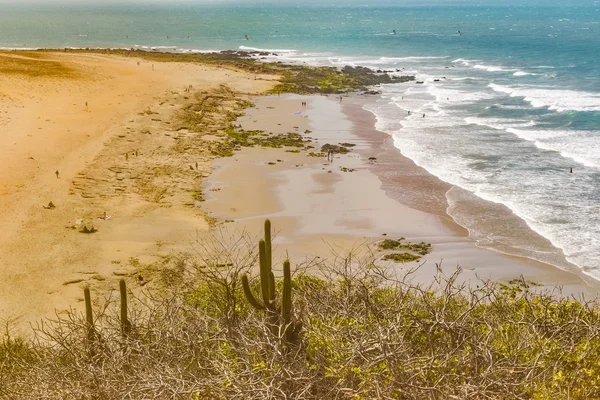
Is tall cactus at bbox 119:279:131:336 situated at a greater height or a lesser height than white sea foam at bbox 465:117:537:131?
lesser

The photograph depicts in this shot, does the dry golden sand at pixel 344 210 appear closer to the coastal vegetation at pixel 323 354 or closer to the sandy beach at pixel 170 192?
the sandy beach at pixel 170 192

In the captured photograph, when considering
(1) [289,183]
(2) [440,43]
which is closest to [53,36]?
(2) [440,43]

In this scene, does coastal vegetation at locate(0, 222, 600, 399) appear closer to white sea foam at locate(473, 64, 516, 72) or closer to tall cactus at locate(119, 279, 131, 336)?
tall cactus at locate(119, 279, 131, 336)

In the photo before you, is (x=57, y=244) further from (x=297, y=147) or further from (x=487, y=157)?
(x=487, y=157)

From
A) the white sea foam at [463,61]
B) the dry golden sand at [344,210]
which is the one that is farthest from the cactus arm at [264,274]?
the white sea foam at [463,61]

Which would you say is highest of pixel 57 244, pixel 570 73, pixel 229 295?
pixel 570 73

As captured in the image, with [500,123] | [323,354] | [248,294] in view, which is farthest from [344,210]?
[500,123]

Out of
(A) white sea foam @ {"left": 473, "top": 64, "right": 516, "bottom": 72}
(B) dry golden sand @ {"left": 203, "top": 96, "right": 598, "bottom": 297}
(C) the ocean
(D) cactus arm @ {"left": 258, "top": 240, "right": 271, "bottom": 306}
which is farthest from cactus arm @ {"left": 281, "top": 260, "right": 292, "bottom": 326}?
(A) white sea foam @ {"left": 473, "top": 64, "right": 516, "bottom": 72}

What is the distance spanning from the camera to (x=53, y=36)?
4353 inches

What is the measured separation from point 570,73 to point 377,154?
40.5 m

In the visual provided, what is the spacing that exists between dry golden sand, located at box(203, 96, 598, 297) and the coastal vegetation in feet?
27.6

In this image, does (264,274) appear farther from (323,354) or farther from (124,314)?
(124,314)

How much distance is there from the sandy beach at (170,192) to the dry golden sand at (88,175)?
73mm

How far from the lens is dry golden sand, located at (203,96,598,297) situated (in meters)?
20.1
